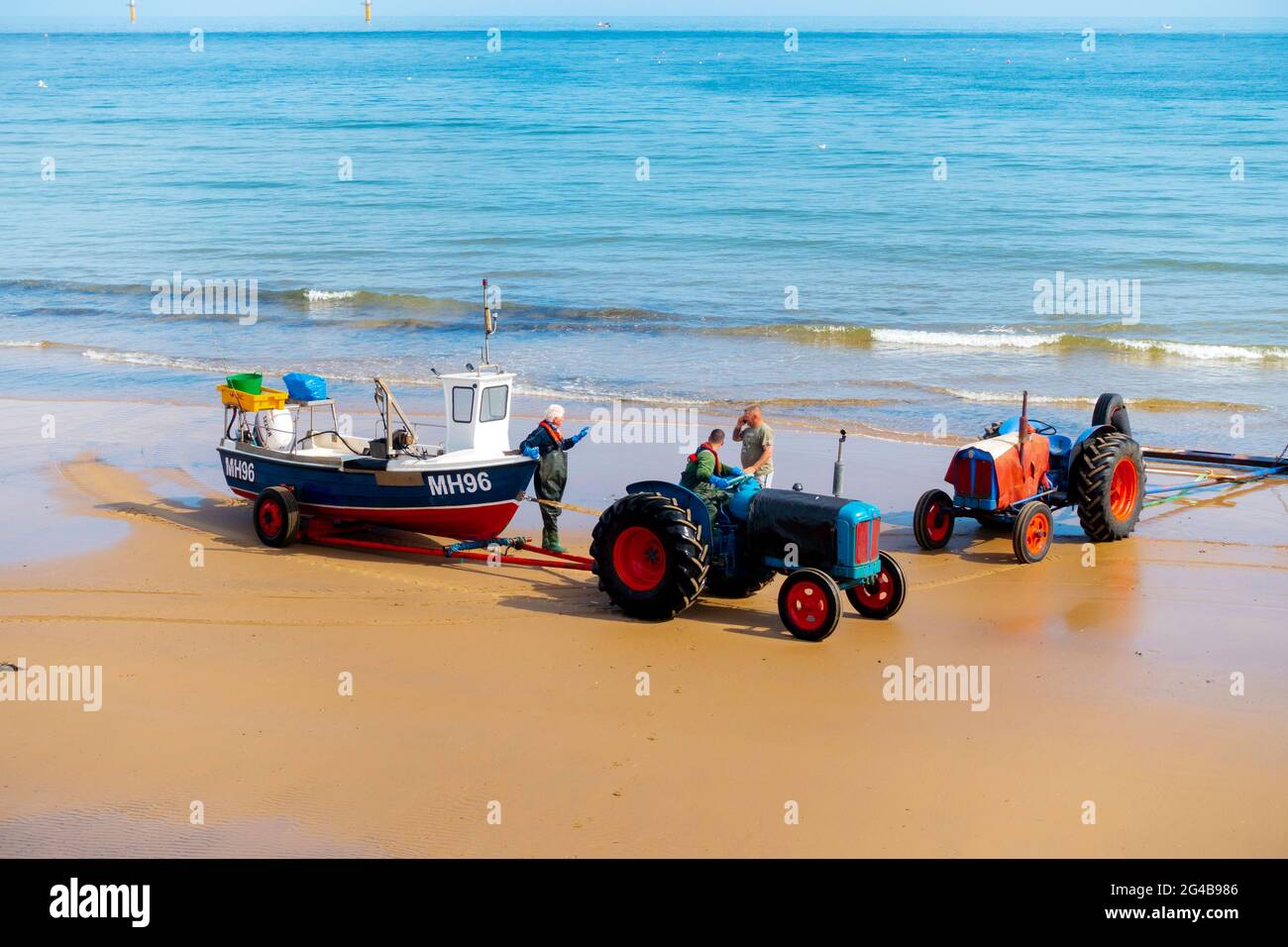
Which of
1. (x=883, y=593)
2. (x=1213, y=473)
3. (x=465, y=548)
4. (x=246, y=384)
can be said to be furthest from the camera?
(x=1213, y=473)

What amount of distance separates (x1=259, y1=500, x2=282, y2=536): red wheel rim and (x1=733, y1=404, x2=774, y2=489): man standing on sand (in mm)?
3944

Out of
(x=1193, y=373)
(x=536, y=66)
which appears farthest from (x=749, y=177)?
(x=536, y=66)

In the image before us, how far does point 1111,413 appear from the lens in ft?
41.1

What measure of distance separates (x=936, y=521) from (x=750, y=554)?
2.54 m

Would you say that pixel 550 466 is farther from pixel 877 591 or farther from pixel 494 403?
pixel 877 591

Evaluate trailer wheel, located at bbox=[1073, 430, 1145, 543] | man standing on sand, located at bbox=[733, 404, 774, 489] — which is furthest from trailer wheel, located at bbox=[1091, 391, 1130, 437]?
man standing on sand, located at bbox=[733, 404, 774, 489]

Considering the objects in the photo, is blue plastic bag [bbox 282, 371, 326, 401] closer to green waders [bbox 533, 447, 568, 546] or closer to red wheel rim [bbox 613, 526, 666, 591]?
green waders [bbox 533, 447, 568, 546]

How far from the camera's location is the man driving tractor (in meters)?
9.62

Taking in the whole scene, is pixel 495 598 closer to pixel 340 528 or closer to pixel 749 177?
pixel 340 528

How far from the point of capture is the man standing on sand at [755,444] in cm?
1054

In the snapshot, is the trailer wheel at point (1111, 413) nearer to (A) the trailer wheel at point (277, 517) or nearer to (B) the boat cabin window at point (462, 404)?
(B) the boat cabin window at point (462, 404)

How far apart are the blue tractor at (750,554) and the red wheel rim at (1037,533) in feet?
6.56

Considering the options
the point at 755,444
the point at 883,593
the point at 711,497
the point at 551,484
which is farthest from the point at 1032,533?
the point at 551,484

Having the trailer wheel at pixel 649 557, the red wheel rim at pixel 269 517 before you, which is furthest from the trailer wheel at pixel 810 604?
the red wheel rim at pixel 269 517
